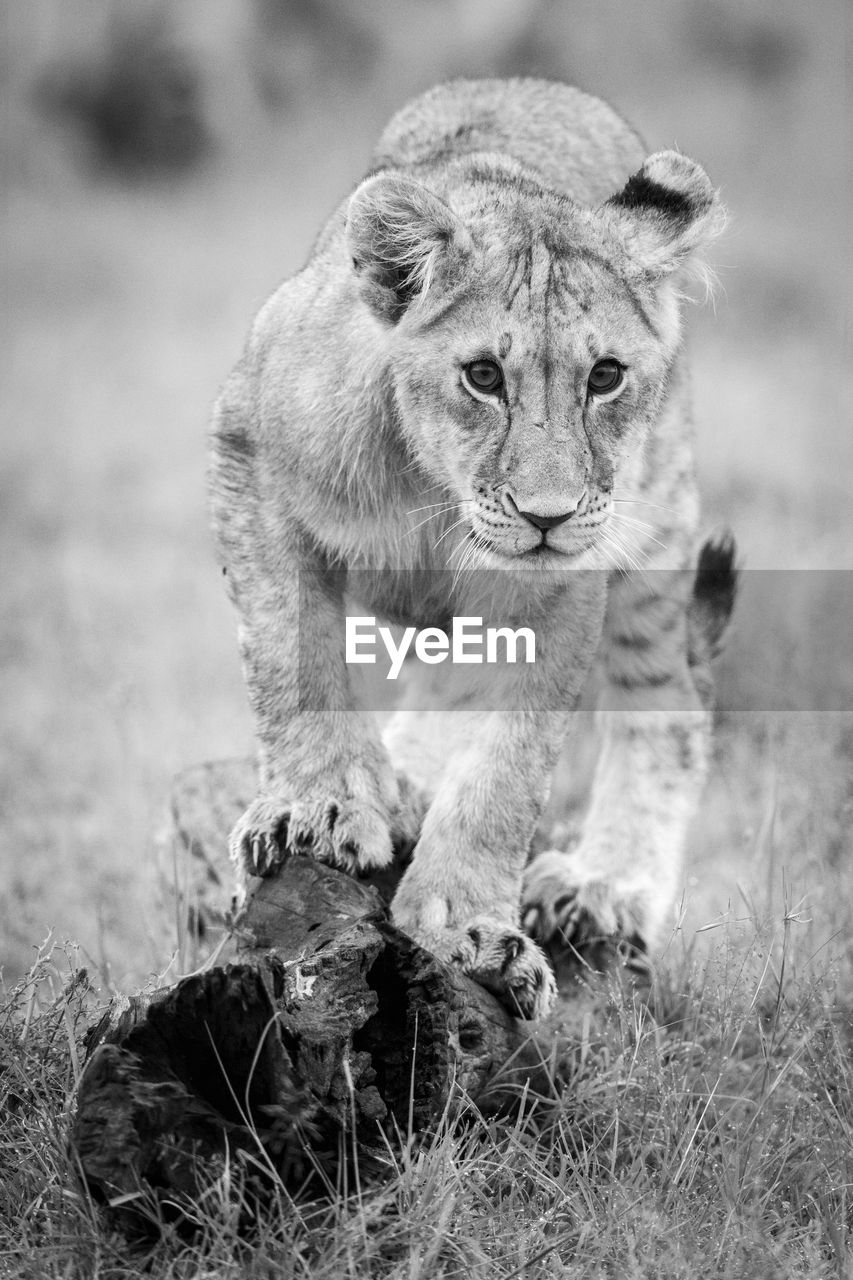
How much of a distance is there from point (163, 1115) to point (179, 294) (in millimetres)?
15265

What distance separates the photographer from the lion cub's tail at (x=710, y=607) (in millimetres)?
5441

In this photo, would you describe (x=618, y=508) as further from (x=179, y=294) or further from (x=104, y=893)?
(x=179, y=294)

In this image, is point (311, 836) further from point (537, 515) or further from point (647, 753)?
point (647, 753)

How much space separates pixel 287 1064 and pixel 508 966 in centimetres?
92

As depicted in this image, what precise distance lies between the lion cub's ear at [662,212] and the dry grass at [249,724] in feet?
1.62

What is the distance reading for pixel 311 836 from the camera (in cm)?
397

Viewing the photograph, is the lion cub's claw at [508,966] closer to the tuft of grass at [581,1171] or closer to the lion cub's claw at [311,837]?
the tuft of grass at [581,1171]

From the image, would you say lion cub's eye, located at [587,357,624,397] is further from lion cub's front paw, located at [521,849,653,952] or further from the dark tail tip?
the dark tail tip

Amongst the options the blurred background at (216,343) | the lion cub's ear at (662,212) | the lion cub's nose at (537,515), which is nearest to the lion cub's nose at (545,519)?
the lion cub's nose at (537,515)

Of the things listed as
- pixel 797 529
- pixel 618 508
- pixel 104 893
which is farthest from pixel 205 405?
pixel 618 508

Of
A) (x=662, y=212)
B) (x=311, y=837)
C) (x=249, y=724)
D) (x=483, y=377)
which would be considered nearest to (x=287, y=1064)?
(x=311, y=837)

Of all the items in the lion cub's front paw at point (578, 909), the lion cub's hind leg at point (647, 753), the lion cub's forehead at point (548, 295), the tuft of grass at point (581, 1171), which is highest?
the lion cub's forehead at point (548, 295)

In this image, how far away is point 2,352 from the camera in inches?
616

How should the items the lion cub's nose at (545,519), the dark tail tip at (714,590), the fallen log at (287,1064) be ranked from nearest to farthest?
the fallen log at (287,1064), the lion cub's nose at (545,519), the dark tail tip at (714,590)
